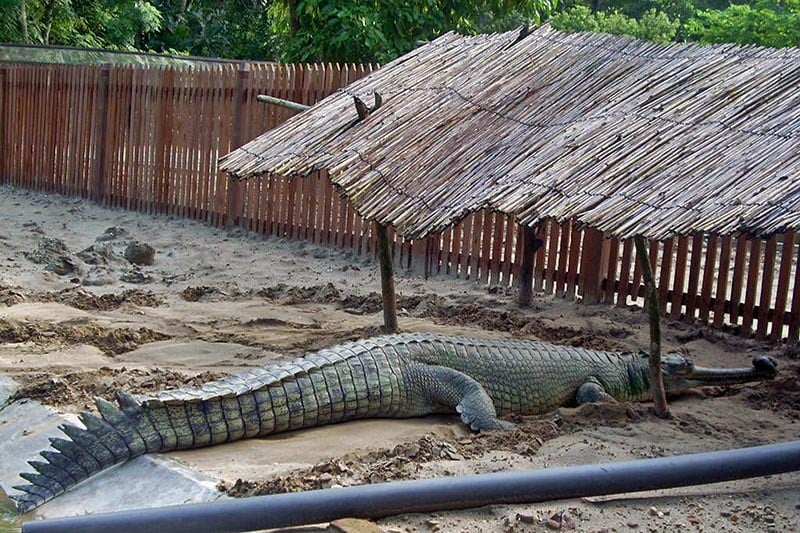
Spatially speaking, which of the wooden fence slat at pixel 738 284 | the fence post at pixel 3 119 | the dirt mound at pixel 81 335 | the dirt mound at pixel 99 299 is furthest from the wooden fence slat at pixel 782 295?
the fence post at pixel 3 119

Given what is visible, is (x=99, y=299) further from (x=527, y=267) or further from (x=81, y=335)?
(x=527, y=267)

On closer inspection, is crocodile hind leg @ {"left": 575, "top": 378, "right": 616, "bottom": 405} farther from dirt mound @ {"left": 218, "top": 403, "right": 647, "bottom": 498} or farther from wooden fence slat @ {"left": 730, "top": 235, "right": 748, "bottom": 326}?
wooden fence slat @ {"left": 730, "top": 235, "right": 748, "bottom": 326}

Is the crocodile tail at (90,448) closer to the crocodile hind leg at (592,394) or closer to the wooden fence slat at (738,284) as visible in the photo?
the crocodile hind leg at (592,394)

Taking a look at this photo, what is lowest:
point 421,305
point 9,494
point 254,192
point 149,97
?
point 9,494

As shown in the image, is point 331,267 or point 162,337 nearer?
point 162,337

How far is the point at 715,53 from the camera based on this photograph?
6.00 m

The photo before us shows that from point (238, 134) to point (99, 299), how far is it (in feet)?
12.0

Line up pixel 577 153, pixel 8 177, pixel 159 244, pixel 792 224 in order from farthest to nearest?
pixel 8 177, pixel 159 244, pixel 577 153, pixel 792 224

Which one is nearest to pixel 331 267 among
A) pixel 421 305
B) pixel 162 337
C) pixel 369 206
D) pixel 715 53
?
pixel 421 305

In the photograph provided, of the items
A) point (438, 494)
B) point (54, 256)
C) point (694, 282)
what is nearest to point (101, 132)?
point (54, 256)

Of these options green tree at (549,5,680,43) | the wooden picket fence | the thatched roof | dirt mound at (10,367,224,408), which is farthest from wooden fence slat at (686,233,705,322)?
green tree at (549,5,680,43)

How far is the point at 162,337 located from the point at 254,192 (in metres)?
4.33

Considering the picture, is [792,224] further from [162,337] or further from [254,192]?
[254,192]

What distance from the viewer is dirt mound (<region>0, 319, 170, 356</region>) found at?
6641mm
